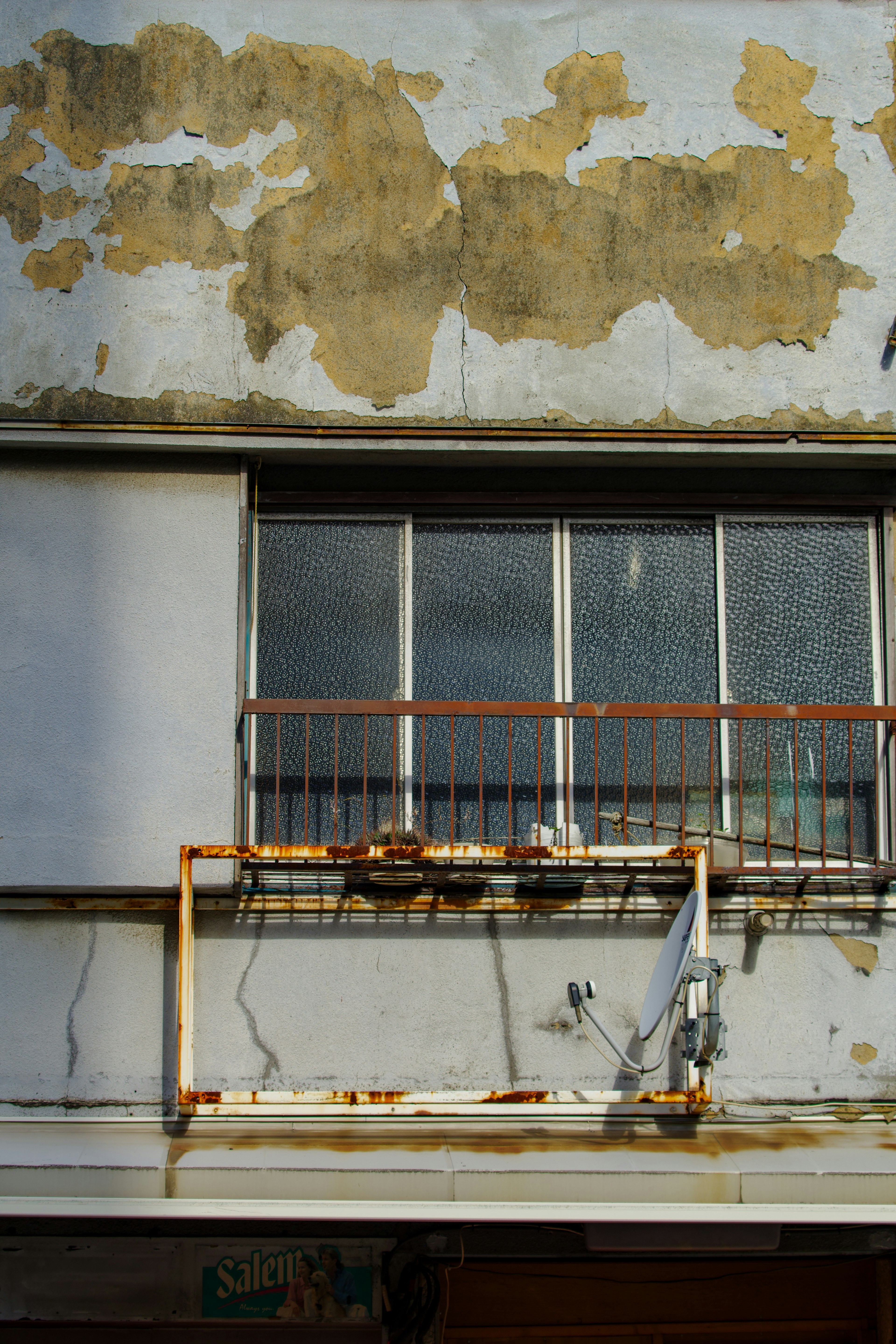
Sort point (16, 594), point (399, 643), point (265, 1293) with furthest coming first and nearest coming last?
point (399, 643) → point (16, 594) → point (265, 1293)

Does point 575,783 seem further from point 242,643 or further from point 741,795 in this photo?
point 242,643

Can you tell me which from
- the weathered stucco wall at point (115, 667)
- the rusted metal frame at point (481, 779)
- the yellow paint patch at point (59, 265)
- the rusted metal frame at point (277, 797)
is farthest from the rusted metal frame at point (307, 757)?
the yellow paint patch at point (59, 265)

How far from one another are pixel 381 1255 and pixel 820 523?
12.7 ft

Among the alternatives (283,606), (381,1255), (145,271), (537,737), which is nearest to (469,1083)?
(381,1255)

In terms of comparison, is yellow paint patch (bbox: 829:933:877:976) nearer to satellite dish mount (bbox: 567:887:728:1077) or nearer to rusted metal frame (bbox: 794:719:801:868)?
rusted metal frame (bbox: 794:719:801:868)

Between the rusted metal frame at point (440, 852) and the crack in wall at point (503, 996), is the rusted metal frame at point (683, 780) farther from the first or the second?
the crack in wall at point (503, 996)

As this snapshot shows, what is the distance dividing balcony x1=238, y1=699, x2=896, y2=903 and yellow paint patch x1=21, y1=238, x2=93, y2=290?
6.96 ft

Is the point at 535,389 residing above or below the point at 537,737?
above

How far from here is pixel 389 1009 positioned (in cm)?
434

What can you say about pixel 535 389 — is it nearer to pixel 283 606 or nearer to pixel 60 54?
pixel 283 606

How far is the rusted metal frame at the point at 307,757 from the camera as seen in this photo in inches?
168

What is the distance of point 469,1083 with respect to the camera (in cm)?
432

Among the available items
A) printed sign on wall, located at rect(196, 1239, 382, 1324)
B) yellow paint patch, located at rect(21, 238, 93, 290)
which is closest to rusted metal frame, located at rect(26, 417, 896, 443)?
yellow paint patch, located at rect(21, 238, 93, 290)

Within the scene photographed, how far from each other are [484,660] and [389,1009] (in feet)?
5.38
